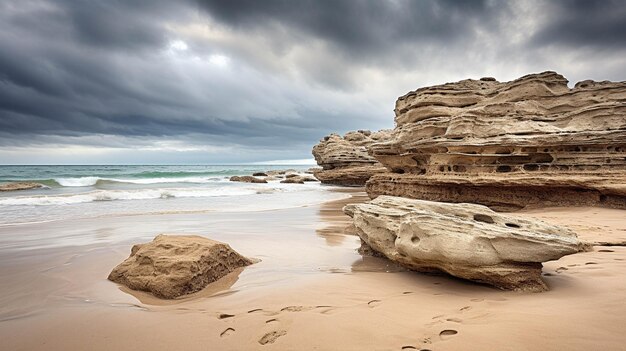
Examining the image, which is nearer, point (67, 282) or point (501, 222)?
point (501, 222)

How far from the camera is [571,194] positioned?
938cm

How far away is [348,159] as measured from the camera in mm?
→ 32750

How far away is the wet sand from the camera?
2.39 m

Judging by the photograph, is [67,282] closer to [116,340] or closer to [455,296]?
[116,340]

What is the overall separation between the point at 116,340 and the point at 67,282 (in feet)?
8.25

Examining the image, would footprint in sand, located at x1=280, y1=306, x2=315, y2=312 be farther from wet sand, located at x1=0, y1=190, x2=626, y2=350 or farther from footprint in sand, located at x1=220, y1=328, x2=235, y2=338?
footprint in sand, located at x1=220, y1=328, x2=235, y2=338

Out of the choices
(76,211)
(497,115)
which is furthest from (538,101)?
(76,211)

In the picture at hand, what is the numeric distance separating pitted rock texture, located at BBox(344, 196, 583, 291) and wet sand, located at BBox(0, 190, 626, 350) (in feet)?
0.70

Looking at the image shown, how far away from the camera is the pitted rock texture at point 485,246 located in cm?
336

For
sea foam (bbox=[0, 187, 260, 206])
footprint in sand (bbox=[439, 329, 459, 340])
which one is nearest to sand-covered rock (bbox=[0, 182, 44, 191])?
sea foam (bbox=[0, 187, 260, 206])

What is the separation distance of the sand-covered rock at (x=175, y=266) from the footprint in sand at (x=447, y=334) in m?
2.97

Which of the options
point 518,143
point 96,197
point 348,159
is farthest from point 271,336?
point 348,159

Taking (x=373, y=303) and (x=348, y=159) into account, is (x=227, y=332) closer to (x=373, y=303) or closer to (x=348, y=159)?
(x=373, y=303)

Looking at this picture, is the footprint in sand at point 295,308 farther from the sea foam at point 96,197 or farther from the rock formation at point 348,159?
the rock formation at point 348,159
